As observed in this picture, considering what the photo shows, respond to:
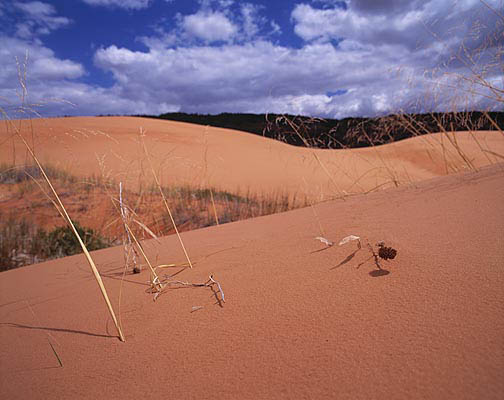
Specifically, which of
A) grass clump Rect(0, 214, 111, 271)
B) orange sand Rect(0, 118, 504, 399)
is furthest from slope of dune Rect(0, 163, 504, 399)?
grass clump Rect(0, 214, 111, 271)

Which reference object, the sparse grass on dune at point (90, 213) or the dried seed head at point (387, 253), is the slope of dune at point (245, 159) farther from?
the dried seed head at point (387, 253)

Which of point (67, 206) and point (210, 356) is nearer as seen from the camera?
point (210, 356)

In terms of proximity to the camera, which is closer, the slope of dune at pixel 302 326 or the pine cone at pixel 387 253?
the slope of dune at pixel 302 326

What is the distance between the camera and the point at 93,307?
164 centimetres

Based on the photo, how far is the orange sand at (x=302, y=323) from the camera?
839 mm

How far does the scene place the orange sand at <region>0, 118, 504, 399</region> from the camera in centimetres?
84

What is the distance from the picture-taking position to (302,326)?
1090 mm

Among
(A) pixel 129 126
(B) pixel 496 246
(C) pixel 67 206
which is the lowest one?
(C) pixel 67 206

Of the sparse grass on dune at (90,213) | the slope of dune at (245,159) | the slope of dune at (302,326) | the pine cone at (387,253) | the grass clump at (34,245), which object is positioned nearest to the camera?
the slope of dune at (302,326)

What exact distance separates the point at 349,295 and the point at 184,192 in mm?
7030

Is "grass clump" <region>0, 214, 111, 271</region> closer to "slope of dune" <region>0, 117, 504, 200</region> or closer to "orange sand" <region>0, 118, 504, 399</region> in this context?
"orange sand" <region>0, 118, 504, 399</region>

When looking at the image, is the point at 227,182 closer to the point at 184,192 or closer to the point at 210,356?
the point at 184,192

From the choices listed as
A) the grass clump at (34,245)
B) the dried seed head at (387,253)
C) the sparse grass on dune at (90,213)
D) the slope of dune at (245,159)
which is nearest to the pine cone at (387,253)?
the dried seed head at (387,253)

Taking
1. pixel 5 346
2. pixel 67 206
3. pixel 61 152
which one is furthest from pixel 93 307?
pixel 61 152
